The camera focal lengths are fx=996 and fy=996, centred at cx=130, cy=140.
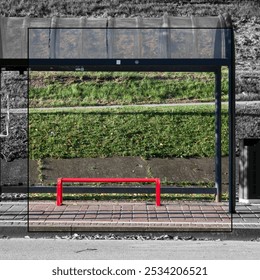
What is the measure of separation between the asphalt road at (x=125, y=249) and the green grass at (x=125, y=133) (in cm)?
1057

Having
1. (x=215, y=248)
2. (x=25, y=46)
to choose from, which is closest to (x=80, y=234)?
(x=215, y=248)

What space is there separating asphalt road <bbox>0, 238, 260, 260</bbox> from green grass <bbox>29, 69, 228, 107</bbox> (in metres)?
18.1

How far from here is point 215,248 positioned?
10312mm

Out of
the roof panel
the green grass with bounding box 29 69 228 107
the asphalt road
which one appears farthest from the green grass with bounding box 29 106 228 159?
the asphalt road

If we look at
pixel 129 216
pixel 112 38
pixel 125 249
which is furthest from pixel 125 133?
pixel 125 249

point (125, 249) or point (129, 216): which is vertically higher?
point (129, 216)

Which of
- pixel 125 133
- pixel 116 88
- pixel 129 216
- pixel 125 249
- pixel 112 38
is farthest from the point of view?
pixel 116 88

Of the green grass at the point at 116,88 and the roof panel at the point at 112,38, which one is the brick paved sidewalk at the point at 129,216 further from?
the green grass at the point at 116,88

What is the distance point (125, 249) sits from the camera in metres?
10.2

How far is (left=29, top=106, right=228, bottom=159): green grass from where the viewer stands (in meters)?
22.1

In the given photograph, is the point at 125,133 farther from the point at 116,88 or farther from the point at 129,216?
the point at 129,216

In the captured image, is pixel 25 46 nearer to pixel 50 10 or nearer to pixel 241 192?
pixel 241 192

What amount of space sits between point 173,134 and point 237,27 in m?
10.4

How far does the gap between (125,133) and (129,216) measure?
1202cm
